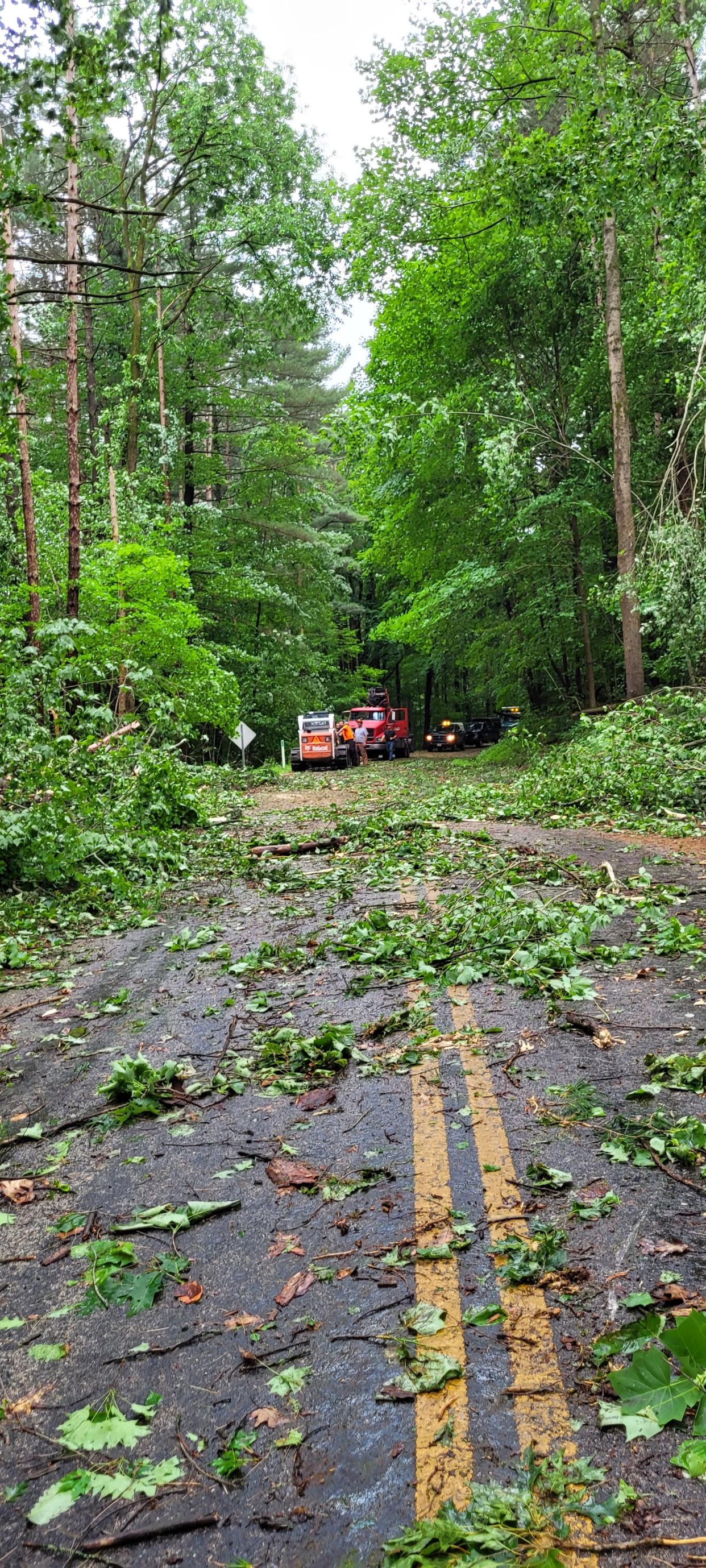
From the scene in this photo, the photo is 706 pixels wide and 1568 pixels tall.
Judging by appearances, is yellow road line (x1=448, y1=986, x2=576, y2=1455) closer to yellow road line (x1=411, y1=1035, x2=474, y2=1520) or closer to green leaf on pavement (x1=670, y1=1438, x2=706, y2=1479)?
yellow road line (x1=411, y1=1035, x2=474, y2=1520)

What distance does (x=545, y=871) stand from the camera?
8023 millimetres

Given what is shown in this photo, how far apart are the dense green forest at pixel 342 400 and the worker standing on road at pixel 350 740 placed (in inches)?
85.3

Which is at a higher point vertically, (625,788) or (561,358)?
(561,358)

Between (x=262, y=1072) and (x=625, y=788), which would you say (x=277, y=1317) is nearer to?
(x=262, y=1072)

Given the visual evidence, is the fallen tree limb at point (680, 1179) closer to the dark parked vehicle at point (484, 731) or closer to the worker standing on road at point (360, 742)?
the worker standing on road at point (360, 742)

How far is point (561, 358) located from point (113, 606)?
43.6ft

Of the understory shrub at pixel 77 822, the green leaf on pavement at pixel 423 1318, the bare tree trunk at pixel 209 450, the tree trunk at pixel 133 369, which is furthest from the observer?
the bare tree trunk at pixel 209 450

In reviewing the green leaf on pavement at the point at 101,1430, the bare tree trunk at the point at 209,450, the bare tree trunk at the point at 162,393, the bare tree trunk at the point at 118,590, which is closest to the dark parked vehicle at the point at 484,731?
the bare tree trunk at the point at 209,450

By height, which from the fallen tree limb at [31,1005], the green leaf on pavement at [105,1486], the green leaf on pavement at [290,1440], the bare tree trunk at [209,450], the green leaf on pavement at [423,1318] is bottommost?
the green leaf on pavement at [105,1486]

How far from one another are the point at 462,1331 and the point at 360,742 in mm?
32647

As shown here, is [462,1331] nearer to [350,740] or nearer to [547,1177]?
[547,1177]

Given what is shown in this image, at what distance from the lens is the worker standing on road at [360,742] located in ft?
114

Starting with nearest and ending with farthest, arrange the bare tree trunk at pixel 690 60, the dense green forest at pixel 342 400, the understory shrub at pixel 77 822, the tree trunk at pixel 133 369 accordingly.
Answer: the understory shrub at pixel 77 822, the dense green forest at pixel 342 400, the bare tree trunk at pixel 690 60, the tree trunk at pixel 133 369

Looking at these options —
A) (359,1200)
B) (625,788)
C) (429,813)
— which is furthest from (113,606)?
(359,1200)
